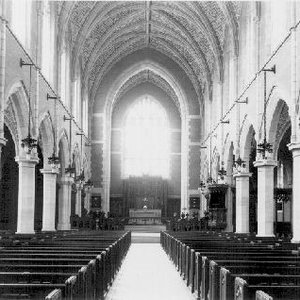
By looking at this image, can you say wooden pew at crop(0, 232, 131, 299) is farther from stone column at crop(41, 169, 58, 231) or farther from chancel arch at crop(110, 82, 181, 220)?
chancel arch at crop(110, 82, 181, 220)

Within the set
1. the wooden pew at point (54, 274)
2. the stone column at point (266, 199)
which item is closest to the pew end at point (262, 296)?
the wooden pew at point (54, 274)

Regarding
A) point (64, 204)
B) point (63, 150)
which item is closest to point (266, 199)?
point (64, 204)

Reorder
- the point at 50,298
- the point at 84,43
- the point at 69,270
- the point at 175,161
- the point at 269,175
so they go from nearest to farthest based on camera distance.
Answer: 1. the point at 50,298
2. the point at 69,270
3. the point at 269,175
4. the point at 84,43
5. the point at 175,161

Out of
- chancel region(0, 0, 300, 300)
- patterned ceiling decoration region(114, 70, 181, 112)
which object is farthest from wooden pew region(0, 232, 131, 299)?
patterned ceiling decoration region(114, 70, 181, 112)

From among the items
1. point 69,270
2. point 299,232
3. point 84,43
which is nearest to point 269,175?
point 299,232

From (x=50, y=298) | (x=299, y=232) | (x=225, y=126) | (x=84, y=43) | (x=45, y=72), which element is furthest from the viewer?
(x=84, y=43)

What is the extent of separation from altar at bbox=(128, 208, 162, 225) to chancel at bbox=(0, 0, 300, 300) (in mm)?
167

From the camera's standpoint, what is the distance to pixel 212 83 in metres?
39.6

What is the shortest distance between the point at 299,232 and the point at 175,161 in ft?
99.5

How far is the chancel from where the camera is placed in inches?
410

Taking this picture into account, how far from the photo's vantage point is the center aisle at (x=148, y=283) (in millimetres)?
11516

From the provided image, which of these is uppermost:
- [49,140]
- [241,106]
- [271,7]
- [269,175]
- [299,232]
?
[271,7]

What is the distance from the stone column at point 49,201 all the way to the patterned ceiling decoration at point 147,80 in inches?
785

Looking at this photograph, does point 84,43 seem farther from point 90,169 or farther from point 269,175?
point 269,175
